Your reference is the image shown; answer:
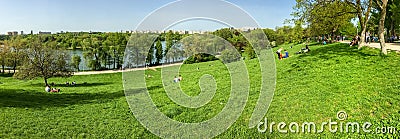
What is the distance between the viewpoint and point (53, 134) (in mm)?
12281

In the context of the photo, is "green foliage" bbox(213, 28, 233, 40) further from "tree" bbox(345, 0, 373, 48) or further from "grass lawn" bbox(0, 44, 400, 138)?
"tree" bbox(345, 0, 373, 48)

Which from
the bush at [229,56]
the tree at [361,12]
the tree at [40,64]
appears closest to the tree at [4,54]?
the tree at [40,64]

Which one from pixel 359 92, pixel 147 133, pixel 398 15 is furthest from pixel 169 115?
pixel 398 15

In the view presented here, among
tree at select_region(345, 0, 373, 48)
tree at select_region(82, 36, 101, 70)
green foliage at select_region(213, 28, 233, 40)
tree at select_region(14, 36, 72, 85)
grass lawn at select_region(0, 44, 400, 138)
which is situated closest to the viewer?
grass lawn at select_region(0, 44, 400, 138)

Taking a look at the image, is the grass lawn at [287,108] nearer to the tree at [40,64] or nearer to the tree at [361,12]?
the tree at [361,12]

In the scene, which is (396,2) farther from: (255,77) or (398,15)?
(255,77)

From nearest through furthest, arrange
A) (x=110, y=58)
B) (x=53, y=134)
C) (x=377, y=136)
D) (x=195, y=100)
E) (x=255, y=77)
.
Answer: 1. (x=377, y=136)
2. (x=53, y=134)
3. (x=195, y=100)
4. (x=255, y=77)
5. (x=110, y=58)

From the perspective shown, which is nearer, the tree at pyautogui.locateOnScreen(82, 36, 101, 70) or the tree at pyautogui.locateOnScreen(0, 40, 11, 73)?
the tree at pyautogui.locateOnScreen(0, 40, 11, 73)

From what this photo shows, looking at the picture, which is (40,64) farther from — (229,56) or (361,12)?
(361,12)

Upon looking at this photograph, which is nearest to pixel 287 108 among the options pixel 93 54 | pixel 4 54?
pixel 4 54

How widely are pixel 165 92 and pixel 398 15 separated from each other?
29222 millimetres

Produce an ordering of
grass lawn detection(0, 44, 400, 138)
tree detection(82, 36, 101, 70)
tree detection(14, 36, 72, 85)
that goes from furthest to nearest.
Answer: tree detection(82, 36, 101, 70)
tree detection(14, 36, 72, 85)
grass lawn detection(0, 44, 400, 138)

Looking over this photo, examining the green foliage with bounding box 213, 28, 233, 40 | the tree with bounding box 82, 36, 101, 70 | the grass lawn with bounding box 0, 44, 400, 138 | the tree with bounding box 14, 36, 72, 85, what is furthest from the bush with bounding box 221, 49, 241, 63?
the tree with bounding box 82, 36, 101, 70

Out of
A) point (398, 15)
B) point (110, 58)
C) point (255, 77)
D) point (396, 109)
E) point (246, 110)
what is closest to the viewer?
point (396, 109)
